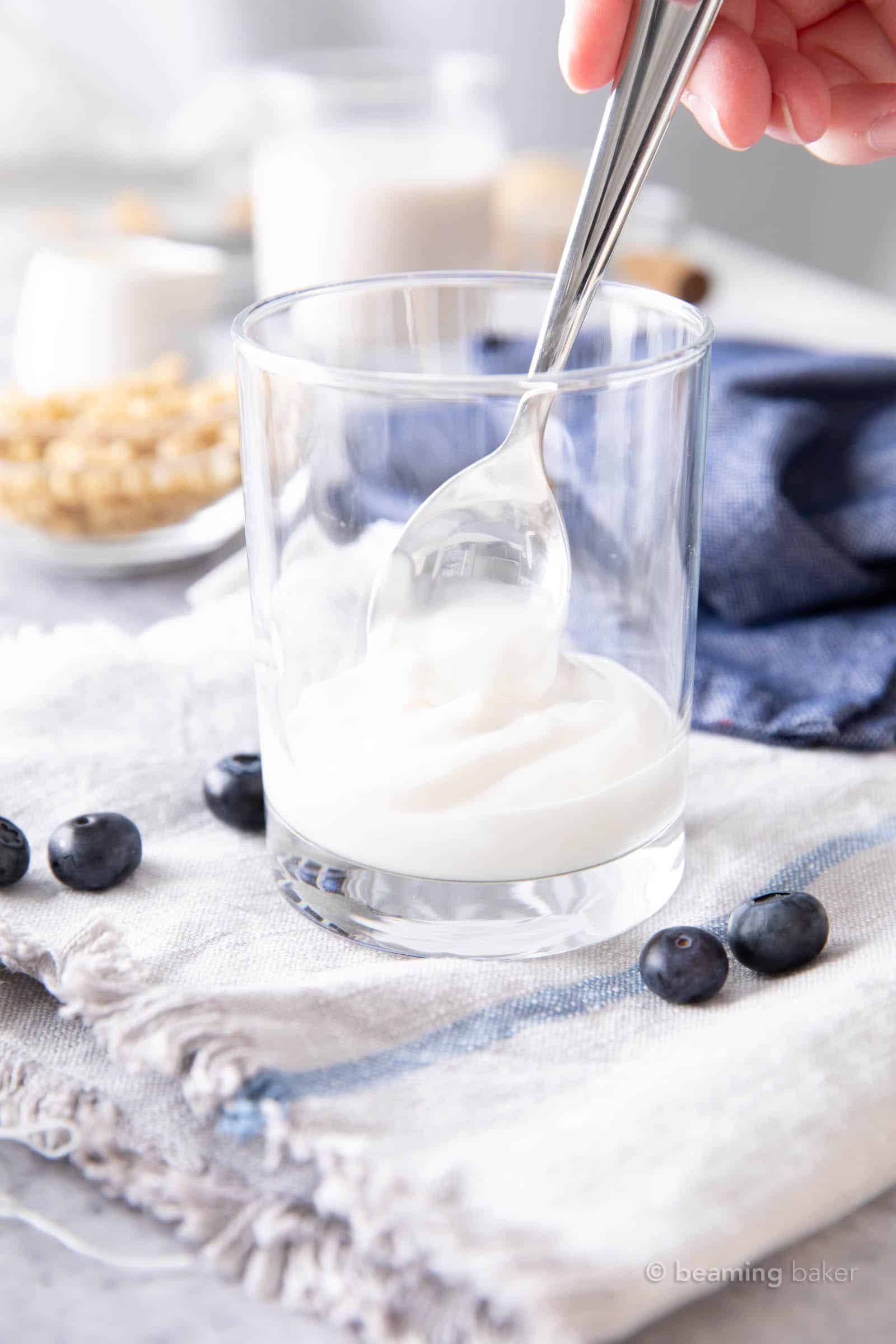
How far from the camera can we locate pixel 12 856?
2.22ft

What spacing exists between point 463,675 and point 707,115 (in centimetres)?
37

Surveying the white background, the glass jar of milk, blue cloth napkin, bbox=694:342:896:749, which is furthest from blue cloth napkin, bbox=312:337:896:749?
the white background

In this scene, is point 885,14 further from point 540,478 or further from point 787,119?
point 540,478

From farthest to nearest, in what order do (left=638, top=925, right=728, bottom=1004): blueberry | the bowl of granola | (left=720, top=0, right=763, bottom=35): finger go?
1. the bowl of granola
2. (left=720, top=0, right=763, bottom=35): finger
3. (left=638, top=925, right=728, bottom=1004): blueberry

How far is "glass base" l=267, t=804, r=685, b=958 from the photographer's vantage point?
0.62 meters

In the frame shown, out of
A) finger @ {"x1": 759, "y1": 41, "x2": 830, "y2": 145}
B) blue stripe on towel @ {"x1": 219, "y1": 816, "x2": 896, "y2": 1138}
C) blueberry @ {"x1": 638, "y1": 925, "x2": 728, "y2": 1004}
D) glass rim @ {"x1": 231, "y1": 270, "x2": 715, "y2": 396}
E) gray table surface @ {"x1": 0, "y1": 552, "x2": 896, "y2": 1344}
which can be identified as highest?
finger @ {"x1": 759, "y1": 41, "x2": 830, "y2": 145}

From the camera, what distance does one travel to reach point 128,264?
138 centimetres

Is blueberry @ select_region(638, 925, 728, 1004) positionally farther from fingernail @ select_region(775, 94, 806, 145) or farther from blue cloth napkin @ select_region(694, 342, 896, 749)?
fingernail @ select_region(775, 94, 806, 145)

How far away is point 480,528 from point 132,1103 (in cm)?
30

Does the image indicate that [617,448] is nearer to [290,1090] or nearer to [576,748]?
[576,748]

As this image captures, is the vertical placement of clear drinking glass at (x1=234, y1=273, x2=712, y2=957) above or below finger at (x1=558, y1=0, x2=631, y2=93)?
below

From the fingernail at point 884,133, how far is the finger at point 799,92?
0.12 ft

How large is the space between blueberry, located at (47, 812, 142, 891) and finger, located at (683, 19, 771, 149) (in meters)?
0.49

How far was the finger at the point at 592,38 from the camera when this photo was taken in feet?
2.27
